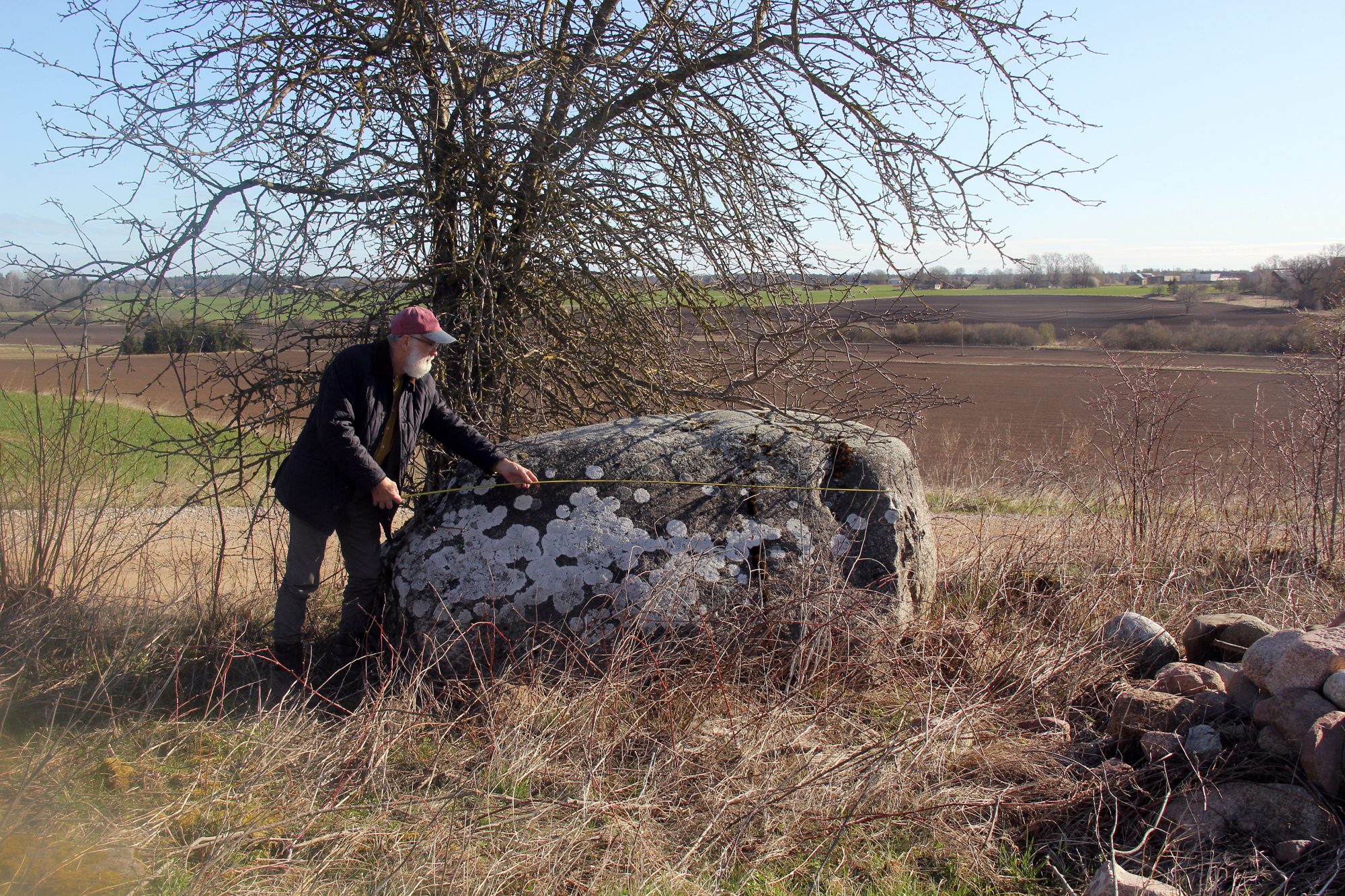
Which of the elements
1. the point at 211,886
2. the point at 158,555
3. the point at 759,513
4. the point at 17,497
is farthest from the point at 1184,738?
the point at 158,555

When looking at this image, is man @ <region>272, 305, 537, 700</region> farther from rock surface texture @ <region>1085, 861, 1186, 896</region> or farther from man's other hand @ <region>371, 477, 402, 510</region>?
rock surface texture @ <region>1085, 861, 1186, 896</region>

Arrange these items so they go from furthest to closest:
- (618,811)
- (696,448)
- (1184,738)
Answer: (696,448) < (1184,738) < (618,811)

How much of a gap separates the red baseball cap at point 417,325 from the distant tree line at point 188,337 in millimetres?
1446

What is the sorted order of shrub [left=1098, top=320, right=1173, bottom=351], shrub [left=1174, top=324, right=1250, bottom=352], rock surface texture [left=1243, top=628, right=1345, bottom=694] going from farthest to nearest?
shrub [left=1174, top=324, right=1250, bottom=352] < shrub [left=1098, top=320, right=1173, bottom=351] < rock surface texture [left=1243, top=628, right=1345, bottom=694]

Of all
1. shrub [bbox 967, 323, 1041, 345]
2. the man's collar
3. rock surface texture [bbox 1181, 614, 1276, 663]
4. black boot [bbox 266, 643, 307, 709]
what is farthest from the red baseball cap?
shrub [bbox 967, 323, 1041, 345]

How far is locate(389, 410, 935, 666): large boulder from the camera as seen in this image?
389 centimetres

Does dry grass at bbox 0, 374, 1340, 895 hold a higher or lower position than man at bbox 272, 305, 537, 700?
lower

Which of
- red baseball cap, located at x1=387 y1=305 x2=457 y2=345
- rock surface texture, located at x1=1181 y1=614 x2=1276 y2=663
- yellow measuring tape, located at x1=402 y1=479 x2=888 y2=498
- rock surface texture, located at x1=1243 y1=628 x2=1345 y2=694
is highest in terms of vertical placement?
red baseball cap, located at x1=387 y1=305 x2=457 y2=345

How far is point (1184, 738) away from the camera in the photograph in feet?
11.1

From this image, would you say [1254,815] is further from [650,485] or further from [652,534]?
[650,485]

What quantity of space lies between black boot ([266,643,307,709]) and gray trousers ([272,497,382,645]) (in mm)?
41

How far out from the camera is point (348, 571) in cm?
420

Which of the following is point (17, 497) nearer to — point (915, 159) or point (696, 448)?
point (696, 448)

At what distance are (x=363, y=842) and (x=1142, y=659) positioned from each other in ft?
11.2
